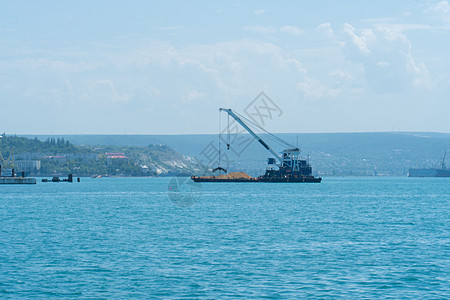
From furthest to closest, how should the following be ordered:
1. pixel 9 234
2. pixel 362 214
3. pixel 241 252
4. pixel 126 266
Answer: pixel 362 214, pixel 9 234, pixel 241 252, pixel 126 266

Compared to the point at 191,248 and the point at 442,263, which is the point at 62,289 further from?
the point at 442,263

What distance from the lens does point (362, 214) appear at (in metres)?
68.5

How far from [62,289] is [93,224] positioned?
29.0 metres

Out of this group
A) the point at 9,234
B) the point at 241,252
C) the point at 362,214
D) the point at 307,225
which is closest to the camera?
the point at 241,252

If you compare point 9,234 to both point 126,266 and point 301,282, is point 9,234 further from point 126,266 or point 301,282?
point 301,282

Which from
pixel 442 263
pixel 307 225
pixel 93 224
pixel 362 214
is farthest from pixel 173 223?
pixel 442 263

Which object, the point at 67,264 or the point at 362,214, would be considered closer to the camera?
the point at 67,264

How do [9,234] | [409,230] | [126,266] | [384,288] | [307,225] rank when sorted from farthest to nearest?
[307,225]
[409,230]
[9,234]
[126,266]
[384,288]

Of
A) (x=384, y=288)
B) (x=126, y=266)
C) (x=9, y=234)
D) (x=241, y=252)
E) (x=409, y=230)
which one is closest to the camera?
(x=384, y=288)

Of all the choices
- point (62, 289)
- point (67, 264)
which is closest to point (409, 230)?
point (67, 264)

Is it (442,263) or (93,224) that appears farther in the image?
(93,224)

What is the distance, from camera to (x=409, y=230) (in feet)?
168

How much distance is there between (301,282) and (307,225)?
1041 inches

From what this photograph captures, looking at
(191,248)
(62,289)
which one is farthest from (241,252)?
(62,289)
